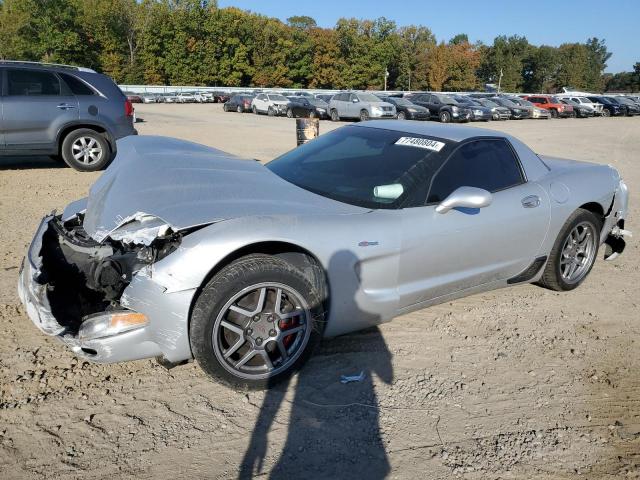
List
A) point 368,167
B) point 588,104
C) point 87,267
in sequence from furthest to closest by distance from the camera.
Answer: point 588,104, point 368,167, point 87,267

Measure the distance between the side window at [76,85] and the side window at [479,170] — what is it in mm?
7269

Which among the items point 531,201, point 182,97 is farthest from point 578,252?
point 182,97

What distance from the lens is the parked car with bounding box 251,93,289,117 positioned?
109ft

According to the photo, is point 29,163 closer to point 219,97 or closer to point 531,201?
point 531,201

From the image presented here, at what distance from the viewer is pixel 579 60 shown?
4294 inches

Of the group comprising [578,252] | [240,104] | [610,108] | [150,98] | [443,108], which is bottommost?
[578,252]

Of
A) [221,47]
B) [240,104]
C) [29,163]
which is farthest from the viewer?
[221,47]

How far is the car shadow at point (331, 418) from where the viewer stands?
2.52 meters

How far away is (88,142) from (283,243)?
729 cm

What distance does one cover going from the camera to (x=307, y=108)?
3053 centimetres

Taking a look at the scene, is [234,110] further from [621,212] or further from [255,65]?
[255,65]

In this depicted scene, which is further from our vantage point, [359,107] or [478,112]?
[478,112]

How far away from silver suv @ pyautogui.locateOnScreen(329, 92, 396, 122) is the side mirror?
23317 millimetres

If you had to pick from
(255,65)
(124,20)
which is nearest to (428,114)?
(255,65)
